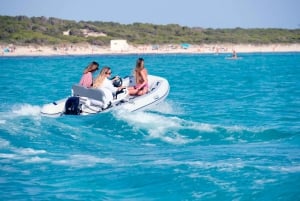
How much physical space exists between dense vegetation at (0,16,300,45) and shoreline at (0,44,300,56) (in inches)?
72.4

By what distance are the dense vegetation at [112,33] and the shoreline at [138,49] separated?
72.4 inches

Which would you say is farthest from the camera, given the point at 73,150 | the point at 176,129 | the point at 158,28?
the point at 158,28

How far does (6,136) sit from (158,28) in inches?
4509

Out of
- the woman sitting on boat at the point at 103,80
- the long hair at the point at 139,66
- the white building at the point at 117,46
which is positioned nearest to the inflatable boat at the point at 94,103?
the woman sitting on boat at the point at 103,80

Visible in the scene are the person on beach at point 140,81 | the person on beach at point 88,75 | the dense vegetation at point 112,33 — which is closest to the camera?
the person on beach at point 88,75

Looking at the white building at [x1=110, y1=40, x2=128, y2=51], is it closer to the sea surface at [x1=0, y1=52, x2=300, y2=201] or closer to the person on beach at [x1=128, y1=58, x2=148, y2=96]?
the sea surface at [x1=0, y1=52, x2=300, y2=201]

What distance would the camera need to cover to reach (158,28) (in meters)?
122

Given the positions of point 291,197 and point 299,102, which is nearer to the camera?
point 291,197

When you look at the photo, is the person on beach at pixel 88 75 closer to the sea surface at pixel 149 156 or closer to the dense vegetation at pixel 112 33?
the sea surface at pixel 149 156

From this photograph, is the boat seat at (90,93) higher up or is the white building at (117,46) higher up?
the boat seat at (90,93)

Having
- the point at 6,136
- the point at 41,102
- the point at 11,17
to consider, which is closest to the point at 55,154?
the point at 6,136

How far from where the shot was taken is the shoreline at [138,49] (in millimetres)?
84938

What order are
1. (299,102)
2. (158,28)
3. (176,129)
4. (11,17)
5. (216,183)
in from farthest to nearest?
(158,28) → (11,17) → (299,102) → (176,129) → (216,183)

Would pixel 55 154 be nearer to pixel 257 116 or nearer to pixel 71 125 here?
pixel 71 125
